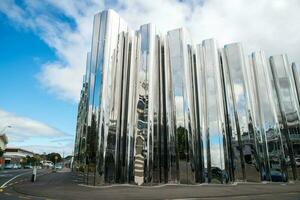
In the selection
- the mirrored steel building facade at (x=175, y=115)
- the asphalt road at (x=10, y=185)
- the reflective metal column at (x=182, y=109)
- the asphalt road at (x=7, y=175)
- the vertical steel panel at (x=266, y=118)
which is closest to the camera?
the asphalt road at (x=10, y=185)

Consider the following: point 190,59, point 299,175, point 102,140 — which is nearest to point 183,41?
point 190,59

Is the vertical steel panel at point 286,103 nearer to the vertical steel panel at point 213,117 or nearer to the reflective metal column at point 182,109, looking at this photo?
the vertical steel panel at point 213,117

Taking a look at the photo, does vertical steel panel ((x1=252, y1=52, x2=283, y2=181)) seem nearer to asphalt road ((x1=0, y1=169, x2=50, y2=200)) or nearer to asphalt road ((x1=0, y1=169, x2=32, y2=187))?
asphalt road ((x1=0, y1=169, x2=50, y2=200))

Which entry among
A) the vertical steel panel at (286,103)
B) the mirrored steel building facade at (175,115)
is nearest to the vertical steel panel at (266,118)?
the mirrored steel building facade at (175,115)

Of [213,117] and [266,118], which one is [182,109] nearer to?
[213,117]

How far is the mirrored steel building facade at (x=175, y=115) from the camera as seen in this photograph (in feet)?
61.1

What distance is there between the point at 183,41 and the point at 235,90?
6.53 meters

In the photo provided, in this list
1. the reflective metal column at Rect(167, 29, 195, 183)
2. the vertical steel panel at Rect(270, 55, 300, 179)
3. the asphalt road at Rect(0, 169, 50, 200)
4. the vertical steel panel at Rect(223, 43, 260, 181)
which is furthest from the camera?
the vertical steel panel at Rect(270, 55, 300, 179)

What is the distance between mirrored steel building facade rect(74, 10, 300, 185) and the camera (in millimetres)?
18625

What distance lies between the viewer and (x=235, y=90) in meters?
23.2

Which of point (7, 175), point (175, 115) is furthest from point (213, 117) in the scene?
point (7, 175)

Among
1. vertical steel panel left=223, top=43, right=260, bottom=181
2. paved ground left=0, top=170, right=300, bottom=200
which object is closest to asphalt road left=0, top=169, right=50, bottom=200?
paved ground left=0, top=170, right=300, bottom=200

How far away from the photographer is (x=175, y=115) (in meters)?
19.9

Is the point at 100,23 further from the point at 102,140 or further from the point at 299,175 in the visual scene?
the point at 299,175
